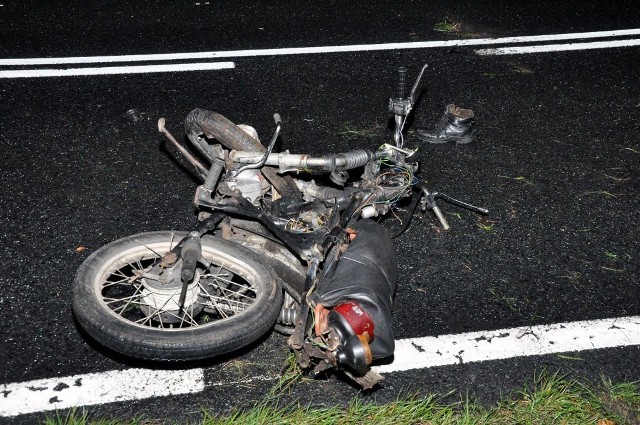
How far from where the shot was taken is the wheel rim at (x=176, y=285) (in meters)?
3.85

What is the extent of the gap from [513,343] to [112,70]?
4.43 metres

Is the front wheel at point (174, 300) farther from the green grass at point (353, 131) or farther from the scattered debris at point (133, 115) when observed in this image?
the scattered debris at point (133, 115)

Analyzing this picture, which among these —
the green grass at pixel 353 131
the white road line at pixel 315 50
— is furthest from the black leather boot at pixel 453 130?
the white road line at pixel 315 50

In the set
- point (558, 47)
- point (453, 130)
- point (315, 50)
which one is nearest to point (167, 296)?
point (453, 130)

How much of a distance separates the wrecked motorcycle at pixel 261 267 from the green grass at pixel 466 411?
26cm

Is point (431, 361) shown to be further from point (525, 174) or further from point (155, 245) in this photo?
point (525, 174)

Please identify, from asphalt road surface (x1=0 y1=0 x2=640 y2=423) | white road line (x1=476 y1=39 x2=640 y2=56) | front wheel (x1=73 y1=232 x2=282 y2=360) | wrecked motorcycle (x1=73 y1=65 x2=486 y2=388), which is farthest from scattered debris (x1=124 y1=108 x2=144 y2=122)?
white road line (x1=476 y1=39 x2=640 y2=56)

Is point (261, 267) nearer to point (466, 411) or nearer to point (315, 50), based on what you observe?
point (466, 411)

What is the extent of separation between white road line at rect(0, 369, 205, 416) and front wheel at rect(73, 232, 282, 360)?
0.28m

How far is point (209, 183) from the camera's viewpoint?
411cm

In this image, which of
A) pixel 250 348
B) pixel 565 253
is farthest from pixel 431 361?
pixel 565 253

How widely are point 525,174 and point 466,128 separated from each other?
0.62 meters

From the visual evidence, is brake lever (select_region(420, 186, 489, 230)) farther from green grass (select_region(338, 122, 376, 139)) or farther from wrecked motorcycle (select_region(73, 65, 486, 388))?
green grass (select_region(338, 122, 376, 139))

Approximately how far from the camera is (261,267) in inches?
155
